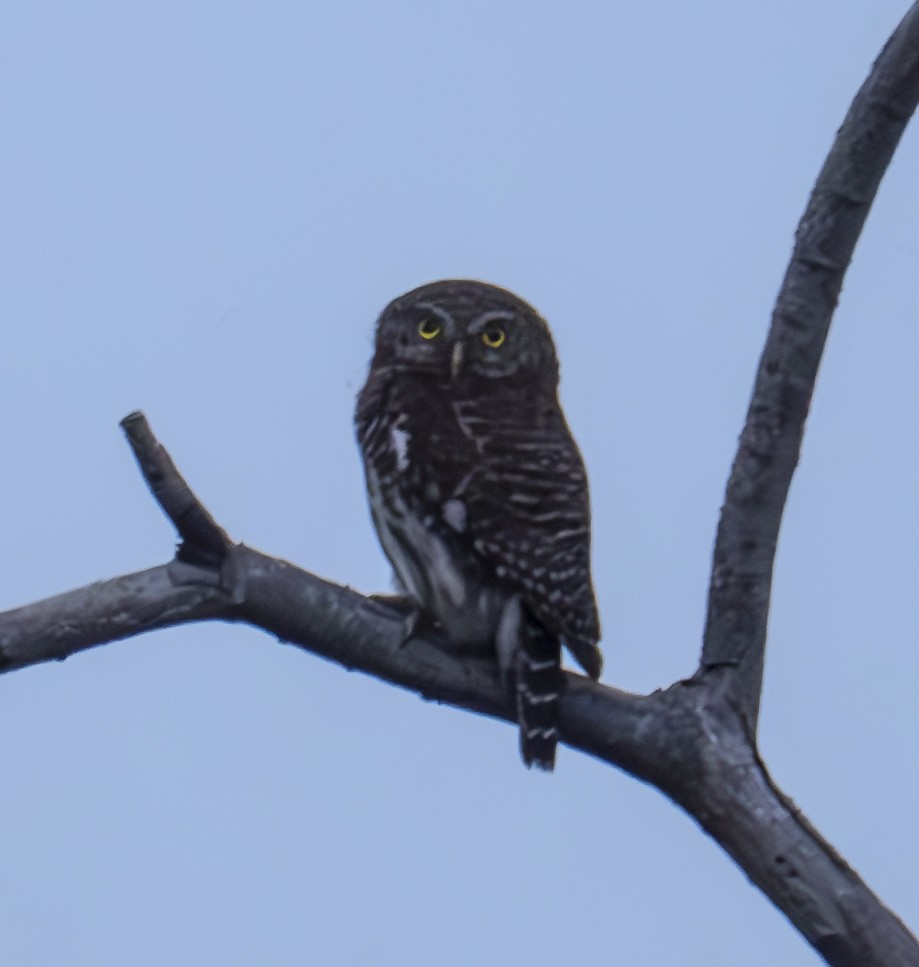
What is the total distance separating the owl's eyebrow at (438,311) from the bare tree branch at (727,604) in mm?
958

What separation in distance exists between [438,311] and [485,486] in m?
0.49

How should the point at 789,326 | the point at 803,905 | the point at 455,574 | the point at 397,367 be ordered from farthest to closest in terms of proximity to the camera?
1. the point at 397,367
2. the point at 455,574
3. the point at 789,326
4. the point at 803,905

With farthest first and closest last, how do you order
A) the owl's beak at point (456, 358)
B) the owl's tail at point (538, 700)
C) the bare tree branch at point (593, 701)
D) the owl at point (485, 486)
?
the owl's beak at point (456, 358)
the owl at point (485, 486)
the owl's tail at point (538, 700)
the bare tree branch at point (593, 701)

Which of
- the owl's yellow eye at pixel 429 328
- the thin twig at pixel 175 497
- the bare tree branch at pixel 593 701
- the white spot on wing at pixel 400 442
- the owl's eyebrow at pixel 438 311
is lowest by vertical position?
the bare tree branch at pixel 593 701

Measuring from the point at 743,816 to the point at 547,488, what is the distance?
90 centimetres

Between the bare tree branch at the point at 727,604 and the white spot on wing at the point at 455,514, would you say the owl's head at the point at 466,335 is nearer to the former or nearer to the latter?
the white spot on wing at the point at 455,514

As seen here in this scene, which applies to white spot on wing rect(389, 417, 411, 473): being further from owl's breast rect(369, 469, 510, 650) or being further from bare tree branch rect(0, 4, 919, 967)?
bare tree branch rect(0, 4, 919, 967)

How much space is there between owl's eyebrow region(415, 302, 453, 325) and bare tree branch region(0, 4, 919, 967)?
96 centimetres

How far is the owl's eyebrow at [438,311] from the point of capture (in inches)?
135

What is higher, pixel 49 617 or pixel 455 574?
pixel 455 574

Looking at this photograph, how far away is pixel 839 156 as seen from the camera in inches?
98.6

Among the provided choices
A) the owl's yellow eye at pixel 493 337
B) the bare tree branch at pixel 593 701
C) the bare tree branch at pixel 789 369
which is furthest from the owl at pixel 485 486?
the bare tree branch at pixel 789 369

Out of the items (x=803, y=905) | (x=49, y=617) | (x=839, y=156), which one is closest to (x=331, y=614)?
(x=49, y=617)

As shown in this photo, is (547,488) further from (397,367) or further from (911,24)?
(911,24)
